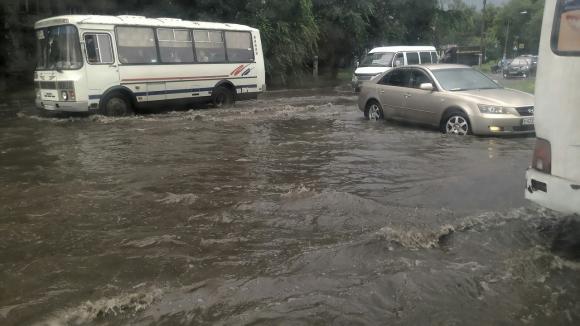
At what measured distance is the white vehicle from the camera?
4180 mm

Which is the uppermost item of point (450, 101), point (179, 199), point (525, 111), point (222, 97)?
point (450, 101)

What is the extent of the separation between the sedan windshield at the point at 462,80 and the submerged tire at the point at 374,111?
1.76 m

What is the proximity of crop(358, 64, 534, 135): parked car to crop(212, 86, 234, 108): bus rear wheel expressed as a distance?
586cm

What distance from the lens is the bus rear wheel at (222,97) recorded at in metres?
16.9

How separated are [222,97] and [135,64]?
3459 millimetres

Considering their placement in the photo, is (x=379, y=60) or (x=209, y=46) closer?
(x=209, y=46)

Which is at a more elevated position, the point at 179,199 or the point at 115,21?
the point at 115,21

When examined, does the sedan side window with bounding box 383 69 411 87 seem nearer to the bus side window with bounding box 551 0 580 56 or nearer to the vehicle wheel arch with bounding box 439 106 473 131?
the vehicle wheel arch with bounding box 439 106 473 131

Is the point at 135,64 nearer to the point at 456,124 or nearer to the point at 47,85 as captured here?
the point at 47,85

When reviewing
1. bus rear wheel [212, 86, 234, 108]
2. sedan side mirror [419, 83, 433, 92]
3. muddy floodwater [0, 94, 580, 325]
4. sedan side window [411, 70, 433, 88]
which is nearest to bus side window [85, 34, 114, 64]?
bus rear wheel [212, 86, 234, 108]

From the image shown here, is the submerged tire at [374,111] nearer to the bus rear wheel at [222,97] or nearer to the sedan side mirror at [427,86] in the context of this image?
the sedan side mirror at [427,86]

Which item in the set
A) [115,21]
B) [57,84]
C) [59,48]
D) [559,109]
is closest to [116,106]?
[57,84]

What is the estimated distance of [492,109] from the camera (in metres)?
9.57

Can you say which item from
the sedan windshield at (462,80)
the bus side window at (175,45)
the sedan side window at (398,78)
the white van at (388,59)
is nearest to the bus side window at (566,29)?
the sedan windshield at (462,80)
